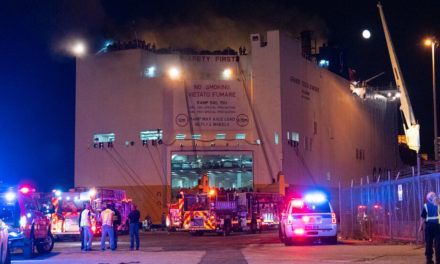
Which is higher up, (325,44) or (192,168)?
(325,44)

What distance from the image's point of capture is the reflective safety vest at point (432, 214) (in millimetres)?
14484

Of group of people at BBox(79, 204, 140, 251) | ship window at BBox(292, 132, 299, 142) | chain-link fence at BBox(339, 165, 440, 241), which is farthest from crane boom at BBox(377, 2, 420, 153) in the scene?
group of people at BBox(79, 204, 140, 251)

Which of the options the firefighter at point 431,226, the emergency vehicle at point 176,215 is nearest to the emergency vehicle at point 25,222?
the firefighter at point 431,226

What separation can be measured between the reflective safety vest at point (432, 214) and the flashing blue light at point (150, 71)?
1771 inches

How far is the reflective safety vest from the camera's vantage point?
14.5m

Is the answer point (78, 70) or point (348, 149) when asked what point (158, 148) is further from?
point (348, 149)

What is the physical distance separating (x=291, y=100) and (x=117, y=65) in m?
16.7

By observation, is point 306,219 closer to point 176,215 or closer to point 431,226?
point 431,226

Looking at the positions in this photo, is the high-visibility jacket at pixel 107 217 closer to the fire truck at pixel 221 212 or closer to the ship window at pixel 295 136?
the fire truck at pixel 221 212

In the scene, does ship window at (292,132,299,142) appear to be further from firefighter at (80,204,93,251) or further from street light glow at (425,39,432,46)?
firefighter at (80,204,93,251)

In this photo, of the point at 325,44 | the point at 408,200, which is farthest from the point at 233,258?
the point at 325,44

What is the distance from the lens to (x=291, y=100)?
2279 inches

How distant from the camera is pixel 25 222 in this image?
62.6 ft

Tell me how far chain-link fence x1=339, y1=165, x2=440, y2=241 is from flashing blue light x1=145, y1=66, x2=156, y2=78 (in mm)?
31104
